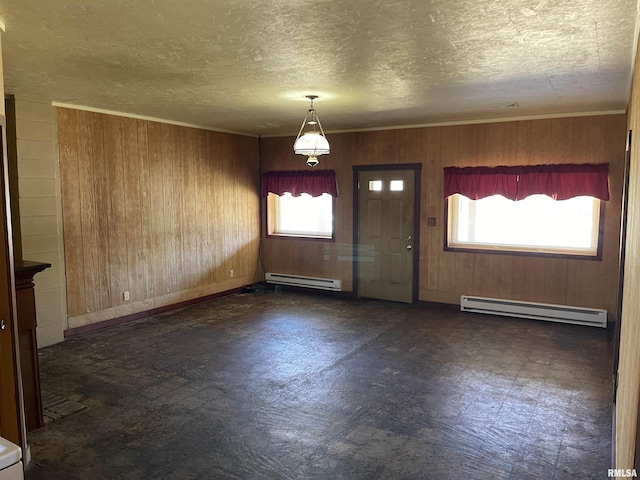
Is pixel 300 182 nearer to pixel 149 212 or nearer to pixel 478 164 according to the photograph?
pixel 149 212

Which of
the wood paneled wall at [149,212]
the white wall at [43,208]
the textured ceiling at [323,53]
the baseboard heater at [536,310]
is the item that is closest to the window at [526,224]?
the baseboard heater at [536,310]

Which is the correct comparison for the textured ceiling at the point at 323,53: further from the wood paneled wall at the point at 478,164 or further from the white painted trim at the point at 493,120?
the wood paneled wall at the point at 478,164

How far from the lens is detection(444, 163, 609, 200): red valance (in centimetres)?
543

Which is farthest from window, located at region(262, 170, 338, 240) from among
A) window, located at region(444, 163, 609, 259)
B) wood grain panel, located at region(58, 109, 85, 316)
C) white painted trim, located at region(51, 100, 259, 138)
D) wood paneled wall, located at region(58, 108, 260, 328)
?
wood grain panel, located at region(58, 109, 85, 316)

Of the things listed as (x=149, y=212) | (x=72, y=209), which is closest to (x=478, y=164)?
(x=149, y=212)

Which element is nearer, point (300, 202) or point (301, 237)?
point (301, 237)

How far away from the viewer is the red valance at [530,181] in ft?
17.8

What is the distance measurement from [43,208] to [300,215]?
3.92 metres

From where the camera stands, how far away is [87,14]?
2.53m

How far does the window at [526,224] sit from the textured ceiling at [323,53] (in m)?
1.20

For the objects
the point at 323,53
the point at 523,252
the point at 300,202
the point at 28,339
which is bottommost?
the point at 28,339

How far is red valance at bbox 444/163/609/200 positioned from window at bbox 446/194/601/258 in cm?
20

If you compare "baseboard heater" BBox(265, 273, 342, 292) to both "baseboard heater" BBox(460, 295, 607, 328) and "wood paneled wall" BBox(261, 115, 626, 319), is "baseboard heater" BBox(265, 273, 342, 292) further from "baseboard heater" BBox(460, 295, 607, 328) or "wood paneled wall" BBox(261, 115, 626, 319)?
"baseboard heater" BBox(460, 295, 607, 328)

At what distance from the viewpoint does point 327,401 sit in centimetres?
363
